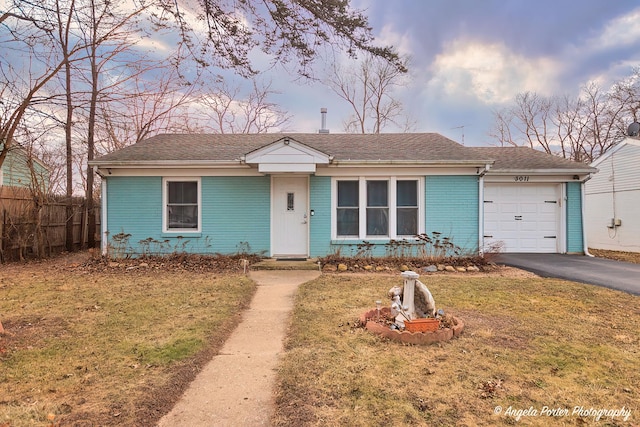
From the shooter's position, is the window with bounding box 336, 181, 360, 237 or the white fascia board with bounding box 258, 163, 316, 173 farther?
the window with bounding box 336, 181, 360, 237

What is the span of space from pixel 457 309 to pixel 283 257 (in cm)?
542

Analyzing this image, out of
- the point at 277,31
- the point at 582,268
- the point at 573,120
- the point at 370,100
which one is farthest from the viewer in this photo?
the point at 573,120

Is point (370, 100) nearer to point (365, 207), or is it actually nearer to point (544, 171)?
point (544, 171)

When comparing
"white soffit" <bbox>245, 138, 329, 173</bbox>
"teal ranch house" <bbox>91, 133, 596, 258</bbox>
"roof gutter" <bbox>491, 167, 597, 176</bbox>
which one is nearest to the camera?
"white soffit" <bbox>245, 138, 329, 173</bbox>

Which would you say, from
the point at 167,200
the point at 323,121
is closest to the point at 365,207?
the point at 323,121

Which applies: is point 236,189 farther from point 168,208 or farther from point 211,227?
point 168,208

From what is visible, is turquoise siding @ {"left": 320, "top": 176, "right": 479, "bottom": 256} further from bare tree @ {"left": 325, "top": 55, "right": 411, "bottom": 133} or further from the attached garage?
bare tree @ {"left": 325, "top": 55, "right": 411, "bottom": 133}

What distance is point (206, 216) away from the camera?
9.81 meters

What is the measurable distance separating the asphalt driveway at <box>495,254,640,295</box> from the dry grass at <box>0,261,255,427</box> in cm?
688

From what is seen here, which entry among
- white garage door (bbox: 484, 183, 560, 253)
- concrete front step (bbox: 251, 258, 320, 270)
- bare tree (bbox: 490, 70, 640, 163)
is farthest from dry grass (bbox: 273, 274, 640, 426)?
bare tree (bbox: 490, 70, 640, 163)

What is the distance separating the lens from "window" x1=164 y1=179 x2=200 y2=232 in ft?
32.4

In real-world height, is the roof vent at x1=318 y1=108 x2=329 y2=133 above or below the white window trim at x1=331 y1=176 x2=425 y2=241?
above

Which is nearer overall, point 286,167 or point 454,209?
point 286,167

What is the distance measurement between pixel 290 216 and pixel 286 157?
172 centimetres
